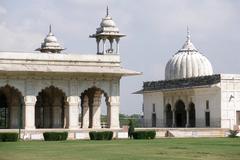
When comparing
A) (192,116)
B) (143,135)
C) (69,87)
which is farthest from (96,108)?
(192,116)

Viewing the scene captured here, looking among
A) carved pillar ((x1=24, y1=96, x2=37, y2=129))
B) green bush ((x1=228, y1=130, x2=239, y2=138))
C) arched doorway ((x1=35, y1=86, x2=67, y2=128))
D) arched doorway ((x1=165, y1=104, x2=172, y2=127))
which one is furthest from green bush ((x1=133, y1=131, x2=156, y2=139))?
arched doorway ((x1=165, y1=104, x2=172, y2=127))

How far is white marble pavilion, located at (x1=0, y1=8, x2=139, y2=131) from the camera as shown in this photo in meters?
32.0

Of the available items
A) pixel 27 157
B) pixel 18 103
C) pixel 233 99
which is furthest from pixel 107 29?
pixel 27 157

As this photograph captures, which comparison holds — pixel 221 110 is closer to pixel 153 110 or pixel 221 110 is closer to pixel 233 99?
pixel 233 99

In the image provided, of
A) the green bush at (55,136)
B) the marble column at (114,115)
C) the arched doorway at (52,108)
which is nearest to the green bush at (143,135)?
the green bush at (55,136)

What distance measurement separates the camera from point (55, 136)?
2817 centimetres

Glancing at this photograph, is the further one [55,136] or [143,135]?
[143,135]

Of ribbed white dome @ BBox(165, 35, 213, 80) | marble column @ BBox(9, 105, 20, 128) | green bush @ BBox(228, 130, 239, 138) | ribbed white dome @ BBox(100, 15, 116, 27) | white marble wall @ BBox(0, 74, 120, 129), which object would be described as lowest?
green bush @ BBox(228, 130, 239, 138)

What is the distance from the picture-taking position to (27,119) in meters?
31.8

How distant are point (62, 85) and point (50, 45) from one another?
10.4 meters

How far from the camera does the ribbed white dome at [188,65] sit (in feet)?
143

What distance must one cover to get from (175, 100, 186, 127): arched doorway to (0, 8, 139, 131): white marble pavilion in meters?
8.25

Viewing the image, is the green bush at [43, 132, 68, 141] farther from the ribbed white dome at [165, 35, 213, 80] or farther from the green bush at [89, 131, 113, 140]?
the ribbed white dome at [165, 35, 213, 80]

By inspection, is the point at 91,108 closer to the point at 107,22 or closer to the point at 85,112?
the point at 85,112
